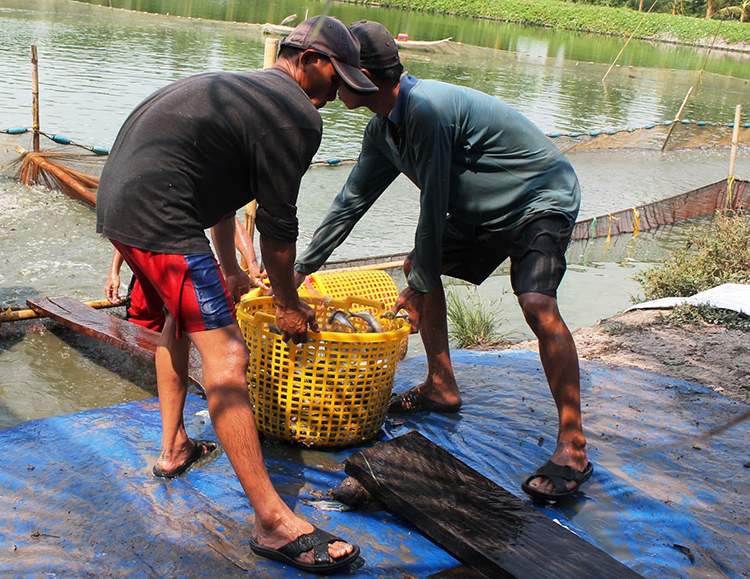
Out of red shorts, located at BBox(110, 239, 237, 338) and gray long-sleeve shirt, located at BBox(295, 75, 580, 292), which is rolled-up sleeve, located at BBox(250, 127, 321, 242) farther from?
gray long-sleeve shirt, located at BBox(295, 75, 580, 292)

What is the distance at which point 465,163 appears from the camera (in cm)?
302

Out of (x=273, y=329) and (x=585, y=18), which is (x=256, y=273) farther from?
(x=585, y=18)

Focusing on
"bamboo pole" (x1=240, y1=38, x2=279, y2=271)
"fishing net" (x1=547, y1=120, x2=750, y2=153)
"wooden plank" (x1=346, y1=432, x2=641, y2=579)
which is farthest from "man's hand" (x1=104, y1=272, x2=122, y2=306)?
"fishing net" (x1=547, y1=120, x2=750, y2=153)

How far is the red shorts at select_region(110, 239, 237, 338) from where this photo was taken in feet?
7.26

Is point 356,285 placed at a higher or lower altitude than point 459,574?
higher

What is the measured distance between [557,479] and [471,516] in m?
0.49

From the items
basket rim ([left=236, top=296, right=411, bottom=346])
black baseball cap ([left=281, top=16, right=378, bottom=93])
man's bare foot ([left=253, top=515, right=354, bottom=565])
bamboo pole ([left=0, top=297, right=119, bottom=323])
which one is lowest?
bamboo pole ([left=0, top=297, right=119, bottom=323])

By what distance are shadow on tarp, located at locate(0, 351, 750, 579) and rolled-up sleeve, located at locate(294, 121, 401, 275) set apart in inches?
32.5

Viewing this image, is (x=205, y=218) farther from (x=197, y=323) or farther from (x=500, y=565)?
(x=500, y=565)

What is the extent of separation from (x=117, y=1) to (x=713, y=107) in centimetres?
2157

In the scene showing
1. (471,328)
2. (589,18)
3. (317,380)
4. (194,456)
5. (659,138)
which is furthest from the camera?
(589,18)

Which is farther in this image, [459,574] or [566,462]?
[566,462]

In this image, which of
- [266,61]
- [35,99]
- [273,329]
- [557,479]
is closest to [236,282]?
[273,329]

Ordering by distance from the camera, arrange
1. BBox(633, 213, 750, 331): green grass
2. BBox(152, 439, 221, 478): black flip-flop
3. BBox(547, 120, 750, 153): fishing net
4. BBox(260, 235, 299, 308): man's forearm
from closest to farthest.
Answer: BBox(260, 235, 299, 308): man's forearm, BBox(152, 439, 221, 478): black flip-flop, BBox(633, 213, 750, 331): green grass, BBox(547, 120, 750, 153): fishing net
